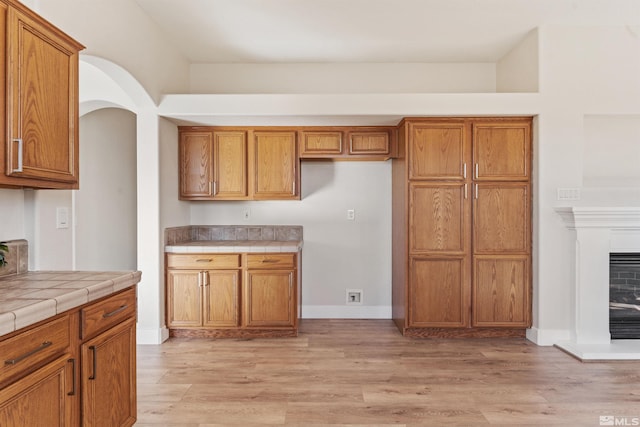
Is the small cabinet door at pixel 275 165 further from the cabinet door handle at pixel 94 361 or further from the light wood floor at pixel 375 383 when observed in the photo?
the cabinet door handle at pixel 94 361

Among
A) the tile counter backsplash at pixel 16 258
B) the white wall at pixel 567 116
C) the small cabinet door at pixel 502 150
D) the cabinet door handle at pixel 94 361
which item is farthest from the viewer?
the small cabinet door at pixel 502 150

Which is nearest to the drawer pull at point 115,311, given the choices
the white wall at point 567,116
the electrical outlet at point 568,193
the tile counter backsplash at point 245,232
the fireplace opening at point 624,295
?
the tile counter backsplash at point 245,232

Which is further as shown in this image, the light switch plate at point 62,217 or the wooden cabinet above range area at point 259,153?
the wooden cabinet above range area at point 259,153

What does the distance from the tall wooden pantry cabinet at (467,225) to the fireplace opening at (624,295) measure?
2.26 feet

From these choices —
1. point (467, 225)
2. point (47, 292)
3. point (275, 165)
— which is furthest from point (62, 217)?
point (467, 225)

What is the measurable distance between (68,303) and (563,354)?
11.7 ft

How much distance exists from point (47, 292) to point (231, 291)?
2254 mm

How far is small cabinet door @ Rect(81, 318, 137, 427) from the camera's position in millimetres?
1624

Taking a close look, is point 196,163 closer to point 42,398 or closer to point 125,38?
point 125,38

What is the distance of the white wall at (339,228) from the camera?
4.42 m

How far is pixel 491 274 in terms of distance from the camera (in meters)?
3.69

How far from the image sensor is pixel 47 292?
5.03 feet

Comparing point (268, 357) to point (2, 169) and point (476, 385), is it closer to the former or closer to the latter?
point (476, 385)

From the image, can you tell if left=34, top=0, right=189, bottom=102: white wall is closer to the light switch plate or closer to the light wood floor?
the light switch plate
